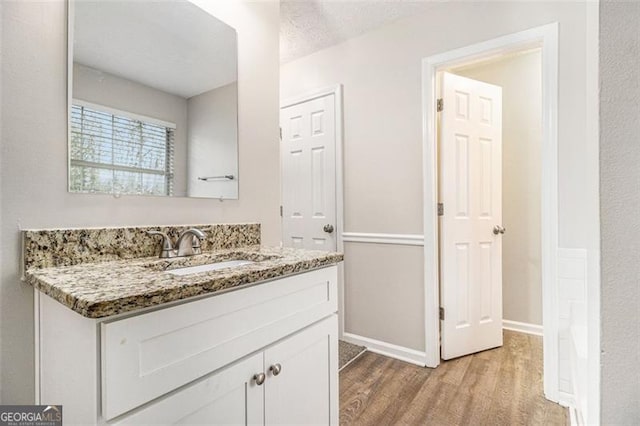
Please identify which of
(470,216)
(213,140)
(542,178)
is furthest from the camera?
(470,216)

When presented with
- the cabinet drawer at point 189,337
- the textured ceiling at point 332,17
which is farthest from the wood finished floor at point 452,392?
the textured ceiling at point 332,17

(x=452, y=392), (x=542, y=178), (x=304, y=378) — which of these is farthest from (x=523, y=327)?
(x=304, y=378)

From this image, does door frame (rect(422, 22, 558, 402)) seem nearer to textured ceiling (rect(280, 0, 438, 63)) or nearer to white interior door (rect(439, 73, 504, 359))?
white interior door (rect(439, 73, 504, 359))

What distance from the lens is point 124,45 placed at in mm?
Answer: 1155

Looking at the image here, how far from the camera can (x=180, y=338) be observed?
73cm

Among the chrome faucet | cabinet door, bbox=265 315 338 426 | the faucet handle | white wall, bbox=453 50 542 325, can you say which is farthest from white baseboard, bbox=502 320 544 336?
the faucet handle

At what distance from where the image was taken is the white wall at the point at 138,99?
105 cm

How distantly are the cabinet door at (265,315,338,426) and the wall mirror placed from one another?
75 centimetres

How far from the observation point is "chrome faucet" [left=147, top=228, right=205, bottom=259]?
3.84ft

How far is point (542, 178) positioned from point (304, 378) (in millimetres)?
1712

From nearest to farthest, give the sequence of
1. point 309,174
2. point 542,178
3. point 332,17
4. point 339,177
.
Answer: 1. point 542,178
2. point 332,17
3. point 339,177
4. point 309,174

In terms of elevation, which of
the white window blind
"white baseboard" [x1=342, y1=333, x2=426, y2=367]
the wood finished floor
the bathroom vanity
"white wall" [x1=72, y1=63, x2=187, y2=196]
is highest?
"white wall" [x1=72, y1=63, x2=187, y2=196]

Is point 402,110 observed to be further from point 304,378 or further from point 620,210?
point 304,378

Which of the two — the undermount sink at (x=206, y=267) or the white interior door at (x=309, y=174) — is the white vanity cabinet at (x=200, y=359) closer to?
the undermount sink at (x=206, y=267)
